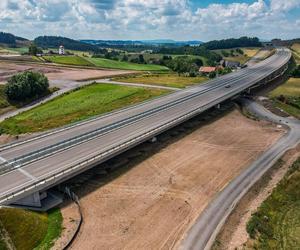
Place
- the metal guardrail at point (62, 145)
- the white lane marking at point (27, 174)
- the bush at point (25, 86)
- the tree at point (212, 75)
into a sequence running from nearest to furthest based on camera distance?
the white lane marking at point (27, 174) < the metal guardrail at point (62, 145) < the bush at point (25, 86) < the tree at point (212, 75)

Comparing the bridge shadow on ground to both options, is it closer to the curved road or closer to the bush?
the curved road

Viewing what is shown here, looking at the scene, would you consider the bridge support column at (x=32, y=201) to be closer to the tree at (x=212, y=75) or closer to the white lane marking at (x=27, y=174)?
the white lane marking at (x=27, y=174)

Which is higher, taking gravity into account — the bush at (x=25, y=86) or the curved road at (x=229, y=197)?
the bush at (x=25, y=86)

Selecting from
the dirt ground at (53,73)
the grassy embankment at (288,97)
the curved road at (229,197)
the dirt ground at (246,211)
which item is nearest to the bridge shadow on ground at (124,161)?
the curved road at (229,197)

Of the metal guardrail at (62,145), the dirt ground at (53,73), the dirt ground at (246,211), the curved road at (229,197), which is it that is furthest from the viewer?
the dirt ground at (53,73)

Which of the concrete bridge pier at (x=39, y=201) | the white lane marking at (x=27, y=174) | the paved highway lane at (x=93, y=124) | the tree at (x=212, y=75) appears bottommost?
the tree at (x=212, y=75)

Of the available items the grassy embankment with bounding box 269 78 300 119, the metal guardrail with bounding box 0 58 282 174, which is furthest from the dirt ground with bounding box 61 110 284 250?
the grassy embankment with bounding box 269 78 300 119
